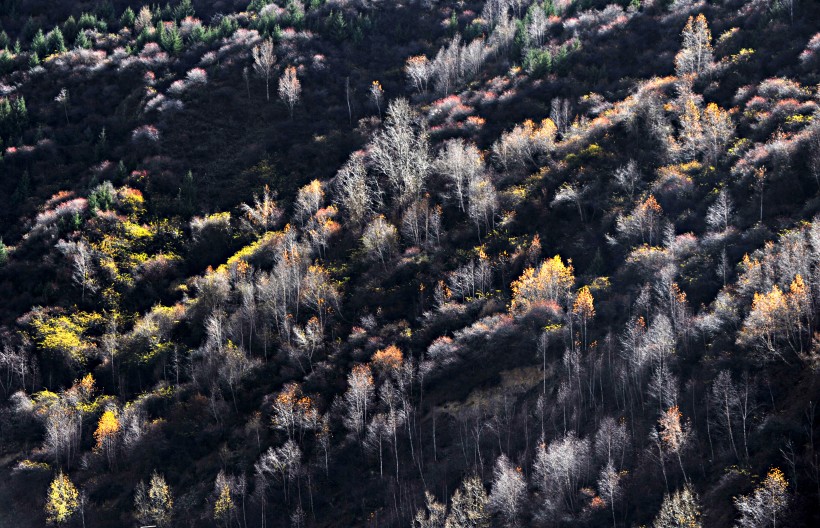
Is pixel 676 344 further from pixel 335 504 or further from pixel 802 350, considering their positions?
pixel 335 504

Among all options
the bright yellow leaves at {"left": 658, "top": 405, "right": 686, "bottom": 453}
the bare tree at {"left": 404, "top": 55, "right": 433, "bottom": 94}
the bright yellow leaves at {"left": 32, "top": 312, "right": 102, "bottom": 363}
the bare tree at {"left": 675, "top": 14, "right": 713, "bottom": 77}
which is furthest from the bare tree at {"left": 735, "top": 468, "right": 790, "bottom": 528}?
the bare tree at {"left": 404, "top": 55, "right": 433, "bottom": 94}

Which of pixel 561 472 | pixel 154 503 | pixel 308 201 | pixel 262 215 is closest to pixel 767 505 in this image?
pixel 561 472

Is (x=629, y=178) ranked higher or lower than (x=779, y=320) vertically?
higher

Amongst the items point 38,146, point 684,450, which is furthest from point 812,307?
point 38,146

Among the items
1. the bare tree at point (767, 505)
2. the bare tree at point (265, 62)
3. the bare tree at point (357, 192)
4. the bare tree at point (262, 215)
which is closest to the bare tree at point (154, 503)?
the bare tree at point (262, 215)

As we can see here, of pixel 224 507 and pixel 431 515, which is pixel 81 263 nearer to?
pixel 224 507

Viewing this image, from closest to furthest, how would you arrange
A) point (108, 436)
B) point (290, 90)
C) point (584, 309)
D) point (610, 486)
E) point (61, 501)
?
point (610, 486) < point (61, 501) < point (108, 436) < point (584, 309) < point (290, 90)

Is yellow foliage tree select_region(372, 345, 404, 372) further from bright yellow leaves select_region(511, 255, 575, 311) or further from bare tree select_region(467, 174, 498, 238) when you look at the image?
bare tree select_region(467, 174, 498, 238)

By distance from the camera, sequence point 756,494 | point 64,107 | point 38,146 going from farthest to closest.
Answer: point 64,107
point 38,146
point 756,494
